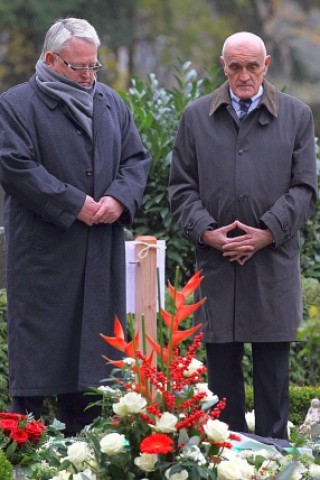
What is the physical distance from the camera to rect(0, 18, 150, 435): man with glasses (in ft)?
20.4

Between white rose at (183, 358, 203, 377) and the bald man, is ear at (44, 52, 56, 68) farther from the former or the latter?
white rose at (183, 358, 203, 377)

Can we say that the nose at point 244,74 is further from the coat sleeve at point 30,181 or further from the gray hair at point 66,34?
the coat sleeve at point 30,181

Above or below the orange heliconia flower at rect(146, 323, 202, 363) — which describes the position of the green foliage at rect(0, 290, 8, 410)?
below

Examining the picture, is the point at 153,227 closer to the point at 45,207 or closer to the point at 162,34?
the point at 45,207

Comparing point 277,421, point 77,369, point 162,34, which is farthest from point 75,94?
point 162,34

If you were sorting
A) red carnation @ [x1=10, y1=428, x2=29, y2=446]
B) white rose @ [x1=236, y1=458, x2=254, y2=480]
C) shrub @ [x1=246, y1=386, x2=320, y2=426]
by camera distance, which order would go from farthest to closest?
shrub @ [x1=246, y1=386, x2=320, y2=426], red carnation @ [x1=10, y1=428, x2=29, y2=446], white rose @ [x1=236, y1=458, x2=254, y2=480]

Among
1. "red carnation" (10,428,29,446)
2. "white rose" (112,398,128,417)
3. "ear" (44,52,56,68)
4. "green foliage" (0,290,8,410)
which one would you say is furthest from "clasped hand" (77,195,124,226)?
"white rose" (112,398,128,417)

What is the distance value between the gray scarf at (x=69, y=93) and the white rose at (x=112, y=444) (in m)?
2.50

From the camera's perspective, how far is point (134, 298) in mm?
6590

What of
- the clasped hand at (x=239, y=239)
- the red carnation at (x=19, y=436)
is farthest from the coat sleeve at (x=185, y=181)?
the red carnation at (x=19, y=436)

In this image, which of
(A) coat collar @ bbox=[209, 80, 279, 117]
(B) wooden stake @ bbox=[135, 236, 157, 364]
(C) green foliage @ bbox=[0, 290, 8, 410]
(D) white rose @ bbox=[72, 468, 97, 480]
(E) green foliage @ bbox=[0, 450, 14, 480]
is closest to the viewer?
(D) white rose @ bbox=[72, 468, 97, 480]

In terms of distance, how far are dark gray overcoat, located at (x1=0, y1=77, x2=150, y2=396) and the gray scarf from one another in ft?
0.14

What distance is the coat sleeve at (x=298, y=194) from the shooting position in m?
6.20

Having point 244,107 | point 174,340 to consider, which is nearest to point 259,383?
point 244,107
